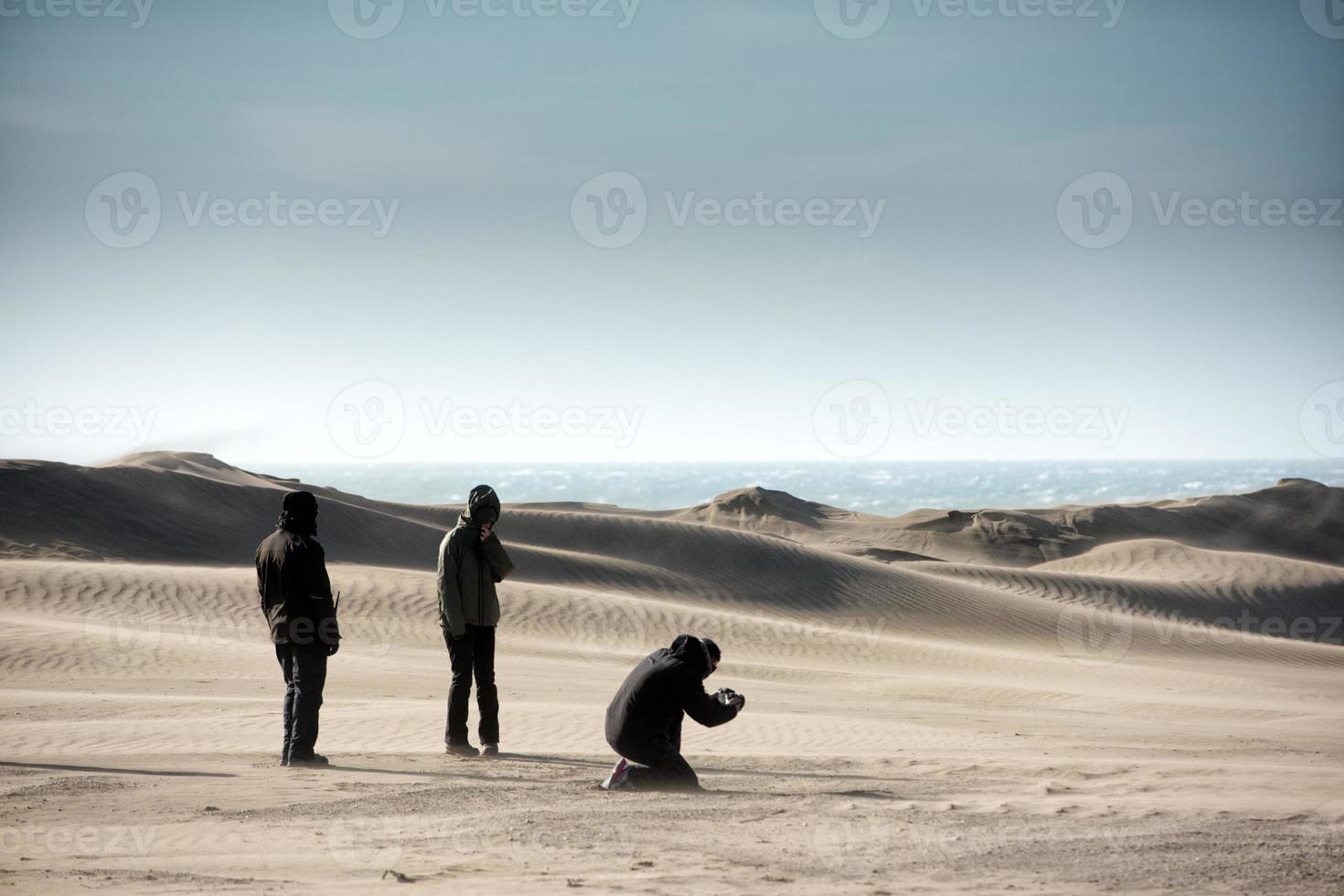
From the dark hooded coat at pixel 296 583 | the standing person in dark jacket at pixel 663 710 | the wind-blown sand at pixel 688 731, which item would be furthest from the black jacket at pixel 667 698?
the dark hooded coat at pixel 296 583

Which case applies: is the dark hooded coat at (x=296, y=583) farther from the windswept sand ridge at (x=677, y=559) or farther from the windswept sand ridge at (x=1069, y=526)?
the windswept sand ridge at (x=1069, y=526)

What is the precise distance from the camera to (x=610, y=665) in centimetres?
1591

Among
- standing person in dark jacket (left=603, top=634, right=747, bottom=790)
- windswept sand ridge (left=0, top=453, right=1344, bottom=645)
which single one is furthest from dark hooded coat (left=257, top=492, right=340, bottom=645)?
windswept sand ridge (left=0, top=453, right=1344, bottom=645)

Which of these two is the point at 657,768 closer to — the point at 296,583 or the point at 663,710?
the point at 663,710

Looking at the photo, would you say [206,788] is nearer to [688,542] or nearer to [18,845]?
[18,845]

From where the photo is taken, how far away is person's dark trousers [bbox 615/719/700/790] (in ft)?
22.5

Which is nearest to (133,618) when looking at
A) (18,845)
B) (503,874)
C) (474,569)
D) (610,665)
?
A: (610,665)

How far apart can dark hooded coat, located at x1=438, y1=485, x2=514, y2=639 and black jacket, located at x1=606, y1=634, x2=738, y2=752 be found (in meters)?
1.64

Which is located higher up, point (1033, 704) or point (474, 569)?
point (474, 569)

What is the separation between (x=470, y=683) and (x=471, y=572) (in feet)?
2.60

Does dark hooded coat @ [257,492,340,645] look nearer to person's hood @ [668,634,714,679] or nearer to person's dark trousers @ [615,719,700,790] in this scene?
person's dark trousers @ [615,719,700,790]

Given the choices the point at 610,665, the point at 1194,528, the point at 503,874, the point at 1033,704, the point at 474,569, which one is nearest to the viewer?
the point at 503,874

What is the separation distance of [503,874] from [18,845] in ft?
7.81

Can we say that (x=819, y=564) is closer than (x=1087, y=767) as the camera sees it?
No
